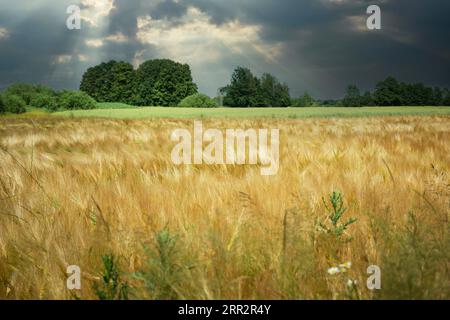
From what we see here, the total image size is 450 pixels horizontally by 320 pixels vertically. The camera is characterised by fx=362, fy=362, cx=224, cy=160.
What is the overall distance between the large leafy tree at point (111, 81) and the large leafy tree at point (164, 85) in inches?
148

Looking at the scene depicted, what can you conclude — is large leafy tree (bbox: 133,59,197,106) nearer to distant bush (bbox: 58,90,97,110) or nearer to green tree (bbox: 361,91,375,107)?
distant bush (bbox: 58,90,97,110)

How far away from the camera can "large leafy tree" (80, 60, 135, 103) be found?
54656 millimetres

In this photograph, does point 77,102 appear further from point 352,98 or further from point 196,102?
point 352,98

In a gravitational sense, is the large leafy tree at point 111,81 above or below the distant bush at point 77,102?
above

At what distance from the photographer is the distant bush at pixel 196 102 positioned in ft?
155

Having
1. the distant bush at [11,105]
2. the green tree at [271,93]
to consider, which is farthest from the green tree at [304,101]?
the distant bush at [11,105]

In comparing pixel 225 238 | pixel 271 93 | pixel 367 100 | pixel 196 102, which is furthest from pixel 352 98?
pixel 225 238

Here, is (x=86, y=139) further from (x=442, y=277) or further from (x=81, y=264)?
(x=442, y=277)

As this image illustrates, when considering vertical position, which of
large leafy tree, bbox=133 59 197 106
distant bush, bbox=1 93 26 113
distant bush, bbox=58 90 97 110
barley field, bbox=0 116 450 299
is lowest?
barley field, bbox=0 116 450 299

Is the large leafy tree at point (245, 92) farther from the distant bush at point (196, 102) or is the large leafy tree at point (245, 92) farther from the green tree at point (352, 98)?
the green tree at point (352, 98)

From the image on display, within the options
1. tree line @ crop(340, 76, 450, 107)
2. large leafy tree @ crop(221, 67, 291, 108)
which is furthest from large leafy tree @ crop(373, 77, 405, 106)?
large leafy tree @ crop(221, 67, 291, 108)

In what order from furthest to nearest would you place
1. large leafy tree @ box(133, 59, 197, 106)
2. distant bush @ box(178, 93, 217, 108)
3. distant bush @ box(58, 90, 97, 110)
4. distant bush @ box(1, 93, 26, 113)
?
large leafy tree @ box(133, 59, 197, 106) < distant bush @ box(178, 93, 217, 108) < distant bush @ box(58, 90, 97, 110) < distant bush @ box(1, 93, 26, 113)

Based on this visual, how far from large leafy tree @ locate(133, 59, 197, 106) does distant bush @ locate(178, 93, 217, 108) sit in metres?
2.63
